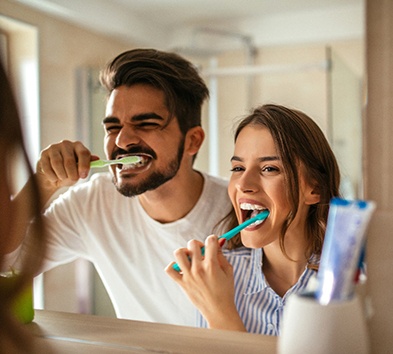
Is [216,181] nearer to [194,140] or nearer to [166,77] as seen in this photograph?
[194,140]

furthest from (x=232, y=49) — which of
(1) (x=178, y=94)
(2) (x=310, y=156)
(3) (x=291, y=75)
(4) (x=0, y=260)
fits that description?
(4) (x=0, y=260)

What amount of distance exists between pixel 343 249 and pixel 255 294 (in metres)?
0.34

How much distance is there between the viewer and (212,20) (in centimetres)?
189

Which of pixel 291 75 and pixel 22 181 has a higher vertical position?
pixel 291 75

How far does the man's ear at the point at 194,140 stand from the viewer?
0.83 metres

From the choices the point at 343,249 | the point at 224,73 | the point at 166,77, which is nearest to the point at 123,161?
the point at 166,77

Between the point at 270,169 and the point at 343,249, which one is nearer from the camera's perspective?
the point at 343,249

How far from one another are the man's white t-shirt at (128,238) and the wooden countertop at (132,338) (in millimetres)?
168

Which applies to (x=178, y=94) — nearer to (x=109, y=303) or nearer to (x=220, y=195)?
(x=220, y=195)

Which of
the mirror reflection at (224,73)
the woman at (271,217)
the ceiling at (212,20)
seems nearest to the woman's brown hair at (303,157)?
the woman at (271,217)

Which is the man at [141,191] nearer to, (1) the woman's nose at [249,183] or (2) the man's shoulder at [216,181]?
(2) the man's shoulder at [216,181]

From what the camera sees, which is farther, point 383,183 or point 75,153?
point 75,153

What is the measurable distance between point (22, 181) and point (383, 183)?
319 millimetres

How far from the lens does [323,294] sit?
390 millimetres
